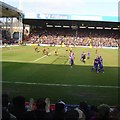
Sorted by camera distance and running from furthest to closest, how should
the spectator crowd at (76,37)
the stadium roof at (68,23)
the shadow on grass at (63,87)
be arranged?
1. the stadium roof at (68,23)
2. the spectator crowd at (76,37)
3. the shadow on grass at (63,87)

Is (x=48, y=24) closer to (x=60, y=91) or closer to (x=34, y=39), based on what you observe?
(x=34, y=39)

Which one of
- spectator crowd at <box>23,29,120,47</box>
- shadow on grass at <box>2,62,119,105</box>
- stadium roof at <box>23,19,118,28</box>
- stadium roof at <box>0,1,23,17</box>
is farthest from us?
stadium roof at <box>23,19,118,28</box>

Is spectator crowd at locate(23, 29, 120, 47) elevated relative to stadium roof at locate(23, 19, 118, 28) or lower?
lower

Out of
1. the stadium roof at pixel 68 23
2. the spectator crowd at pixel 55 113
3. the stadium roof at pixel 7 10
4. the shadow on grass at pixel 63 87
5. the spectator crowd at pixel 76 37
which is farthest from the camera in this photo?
the stadium roof at pixel 68 23

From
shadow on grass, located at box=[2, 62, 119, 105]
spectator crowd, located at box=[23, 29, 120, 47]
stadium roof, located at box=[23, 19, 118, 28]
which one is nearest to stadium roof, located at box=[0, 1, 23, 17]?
spectator crowd, located at box=[23, 29, 120, 47]

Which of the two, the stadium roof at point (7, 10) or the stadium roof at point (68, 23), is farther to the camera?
the stadium roof at point (68, 23)

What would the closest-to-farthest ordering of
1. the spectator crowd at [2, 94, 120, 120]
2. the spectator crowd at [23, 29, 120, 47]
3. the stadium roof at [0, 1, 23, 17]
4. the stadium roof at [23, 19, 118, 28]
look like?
the spectator crowd at [2, 94, 120, 120], the stadium roof at [0, 1, 23, 17], the spectator crowd at [23, 29, 120, 47], the stadium roof at [23, 19, 118, 28]

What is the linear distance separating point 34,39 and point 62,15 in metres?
10.9

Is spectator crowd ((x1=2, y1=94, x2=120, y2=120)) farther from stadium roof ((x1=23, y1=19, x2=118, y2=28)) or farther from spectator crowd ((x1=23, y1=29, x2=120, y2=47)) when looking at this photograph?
A: stadium roof ((x1=23, y1=19, x2=118, y2=28))

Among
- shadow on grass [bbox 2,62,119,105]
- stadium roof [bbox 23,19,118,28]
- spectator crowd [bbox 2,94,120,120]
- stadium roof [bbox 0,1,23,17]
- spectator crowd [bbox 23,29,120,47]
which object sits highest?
stadium roof [bbox 23,19,118,28]

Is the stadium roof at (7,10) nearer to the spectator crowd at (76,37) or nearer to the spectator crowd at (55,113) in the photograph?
the spectator crowd at (76,37)

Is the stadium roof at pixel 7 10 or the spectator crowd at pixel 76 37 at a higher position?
the stadium roof at pixel 7 10

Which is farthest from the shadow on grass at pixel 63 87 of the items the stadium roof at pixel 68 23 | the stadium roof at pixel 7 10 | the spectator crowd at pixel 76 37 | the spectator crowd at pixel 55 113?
the stadium roof at pixel 68 23

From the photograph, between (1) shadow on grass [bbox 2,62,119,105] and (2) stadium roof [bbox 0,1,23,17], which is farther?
(2) stadium roof [bbox 0,1,23,17]
